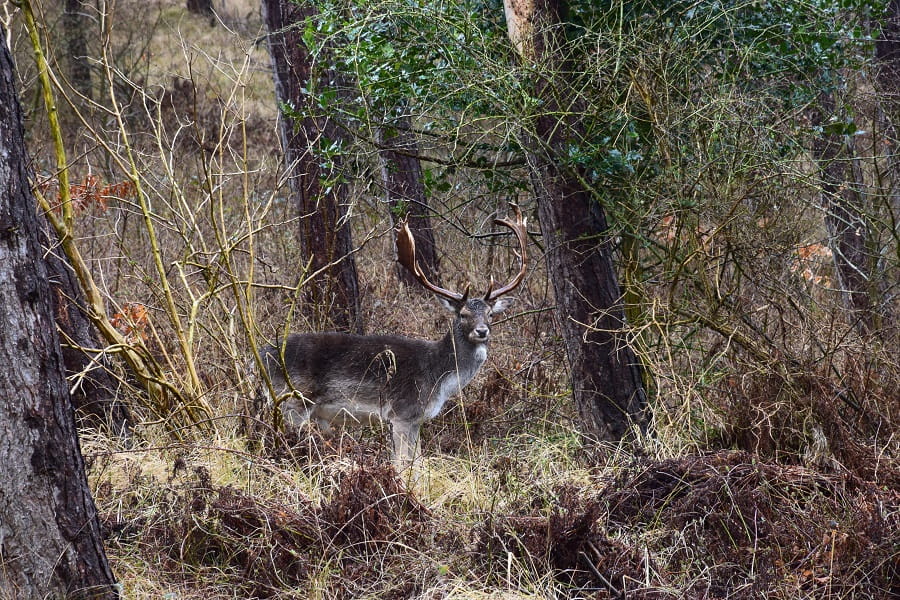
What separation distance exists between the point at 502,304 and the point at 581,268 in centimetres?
109

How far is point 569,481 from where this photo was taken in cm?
684

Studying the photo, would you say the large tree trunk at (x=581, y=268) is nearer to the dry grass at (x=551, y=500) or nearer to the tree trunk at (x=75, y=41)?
the dry grass at (x=551, y=500)

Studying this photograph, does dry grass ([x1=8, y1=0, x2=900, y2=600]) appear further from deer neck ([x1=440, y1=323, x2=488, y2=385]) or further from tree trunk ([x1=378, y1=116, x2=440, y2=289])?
tree trunk ([x1=378, y1=116, x2=440, y2=289])

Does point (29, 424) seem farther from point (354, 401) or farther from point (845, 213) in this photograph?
point (845, 213)

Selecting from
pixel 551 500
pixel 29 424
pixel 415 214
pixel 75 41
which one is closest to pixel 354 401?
pixel 551 500

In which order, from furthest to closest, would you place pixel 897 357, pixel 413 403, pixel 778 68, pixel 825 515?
1. pixel 413 403
2. pixel 778 68
3. pixel 897 357
4. pixel 825 515

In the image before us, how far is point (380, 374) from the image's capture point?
8.70m

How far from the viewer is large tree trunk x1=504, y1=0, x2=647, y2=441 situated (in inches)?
304

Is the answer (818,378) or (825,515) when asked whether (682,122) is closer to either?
(818,378)

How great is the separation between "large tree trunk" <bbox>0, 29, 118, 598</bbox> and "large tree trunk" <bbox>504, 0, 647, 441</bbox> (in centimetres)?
404

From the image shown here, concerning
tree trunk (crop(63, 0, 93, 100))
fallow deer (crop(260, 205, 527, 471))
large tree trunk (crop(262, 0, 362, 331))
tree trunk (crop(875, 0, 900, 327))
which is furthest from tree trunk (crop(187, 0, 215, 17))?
tree trunk (crop(875, 0, 900, 327))

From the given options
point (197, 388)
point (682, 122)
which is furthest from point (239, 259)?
point (682, 122)

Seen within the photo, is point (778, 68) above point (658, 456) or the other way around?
above

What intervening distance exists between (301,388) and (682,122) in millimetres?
3893
